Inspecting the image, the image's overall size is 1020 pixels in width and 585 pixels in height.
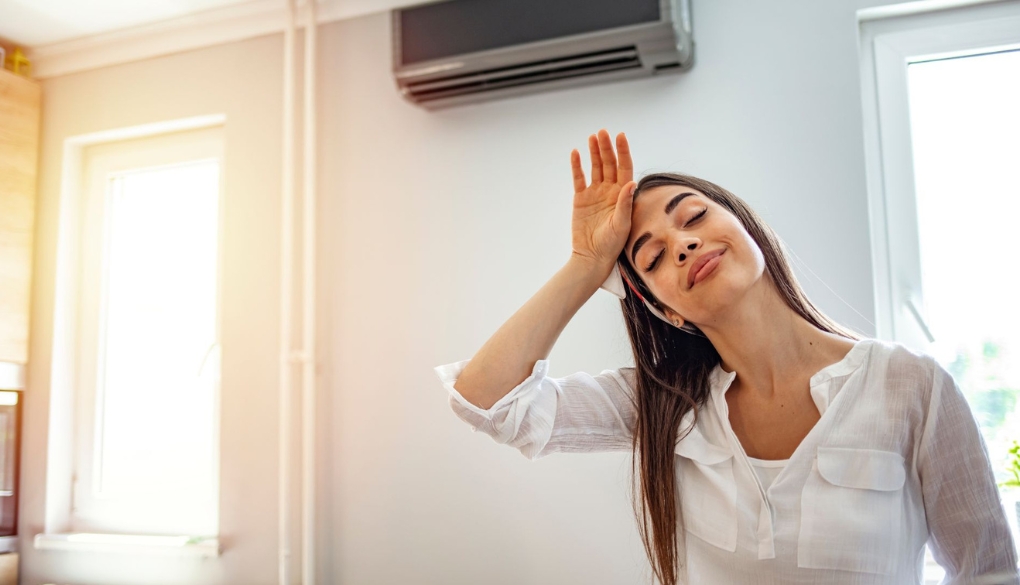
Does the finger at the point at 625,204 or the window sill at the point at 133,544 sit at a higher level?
the finger at the point at 625,204

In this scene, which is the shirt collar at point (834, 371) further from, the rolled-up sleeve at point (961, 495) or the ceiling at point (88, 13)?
the ceiling at point (88, 13)

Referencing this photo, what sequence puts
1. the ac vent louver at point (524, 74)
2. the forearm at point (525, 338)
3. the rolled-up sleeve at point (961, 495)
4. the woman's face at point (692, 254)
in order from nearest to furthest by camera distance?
the rolled-up sleeve at point (961, 495) → the woman's face at point (692, 254) → the forearm at point (525, 338) → the ac vent louver at point (524, 74)

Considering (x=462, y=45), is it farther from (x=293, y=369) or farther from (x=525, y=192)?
(x=293, y=369)

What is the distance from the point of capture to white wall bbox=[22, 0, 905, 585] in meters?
1.89

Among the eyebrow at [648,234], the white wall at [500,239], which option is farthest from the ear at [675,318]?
the white wall at [500,239]

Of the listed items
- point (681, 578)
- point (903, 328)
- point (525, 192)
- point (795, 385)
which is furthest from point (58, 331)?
point (903, 328)

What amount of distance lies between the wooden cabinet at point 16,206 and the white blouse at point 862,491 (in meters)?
2.02

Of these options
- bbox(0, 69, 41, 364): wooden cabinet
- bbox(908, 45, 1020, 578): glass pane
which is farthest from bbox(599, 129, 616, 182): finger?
bbox(0, 69, 41, 364): wooden cabinet

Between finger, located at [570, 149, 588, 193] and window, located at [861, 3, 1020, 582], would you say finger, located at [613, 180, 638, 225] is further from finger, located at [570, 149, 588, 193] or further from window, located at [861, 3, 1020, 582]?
window, located at [861, 3, 1020, 582]

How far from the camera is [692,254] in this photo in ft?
3.93

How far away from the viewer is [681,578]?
1357mm

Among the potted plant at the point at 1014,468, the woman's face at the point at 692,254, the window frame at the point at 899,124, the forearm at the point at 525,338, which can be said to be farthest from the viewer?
the window frame at the point at 899,124

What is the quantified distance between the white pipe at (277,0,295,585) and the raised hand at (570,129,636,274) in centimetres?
120

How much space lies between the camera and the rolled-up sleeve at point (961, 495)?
1.08m
